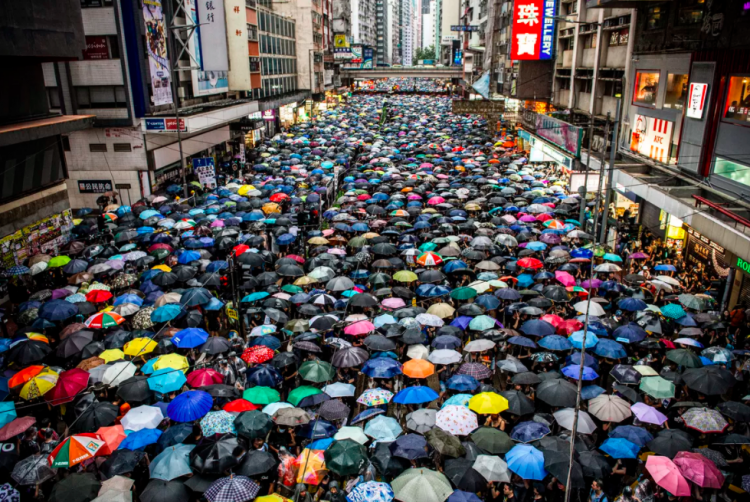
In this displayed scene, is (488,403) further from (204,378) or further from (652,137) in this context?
(652,137)

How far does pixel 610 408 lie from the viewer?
9.03 metres

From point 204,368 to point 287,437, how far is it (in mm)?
2184

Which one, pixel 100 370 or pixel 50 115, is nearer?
pixel 100 370

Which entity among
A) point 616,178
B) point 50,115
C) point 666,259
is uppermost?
point 50,115

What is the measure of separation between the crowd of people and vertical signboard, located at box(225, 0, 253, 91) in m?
20.4

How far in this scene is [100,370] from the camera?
10383 mm

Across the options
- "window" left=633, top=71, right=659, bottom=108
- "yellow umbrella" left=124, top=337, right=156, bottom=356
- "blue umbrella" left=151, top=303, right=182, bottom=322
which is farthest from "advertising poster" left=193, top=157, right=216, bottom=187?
"window" left=633, top=71, right=659, bottom=108

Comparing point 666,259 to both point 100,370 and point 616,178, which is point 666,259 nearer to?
point 616,178

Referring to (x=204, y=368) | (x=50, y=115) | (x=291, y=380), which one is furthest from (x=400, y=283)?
(x=50, y=115)

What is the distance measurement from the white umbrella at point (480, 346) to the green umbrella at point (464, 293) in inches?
90.2

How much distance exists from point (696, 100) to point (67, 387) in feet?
60.4

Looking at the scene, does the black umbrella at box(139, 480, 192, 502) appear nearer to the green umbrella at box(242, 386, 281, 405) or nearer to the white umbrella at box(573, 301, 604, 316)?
the green umbrella at box(242, 386, 281, 405)

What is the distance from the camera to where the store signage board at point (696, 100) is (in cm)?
1717

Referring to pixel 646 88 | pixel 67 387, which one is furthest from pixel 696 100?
pixel 67 387
